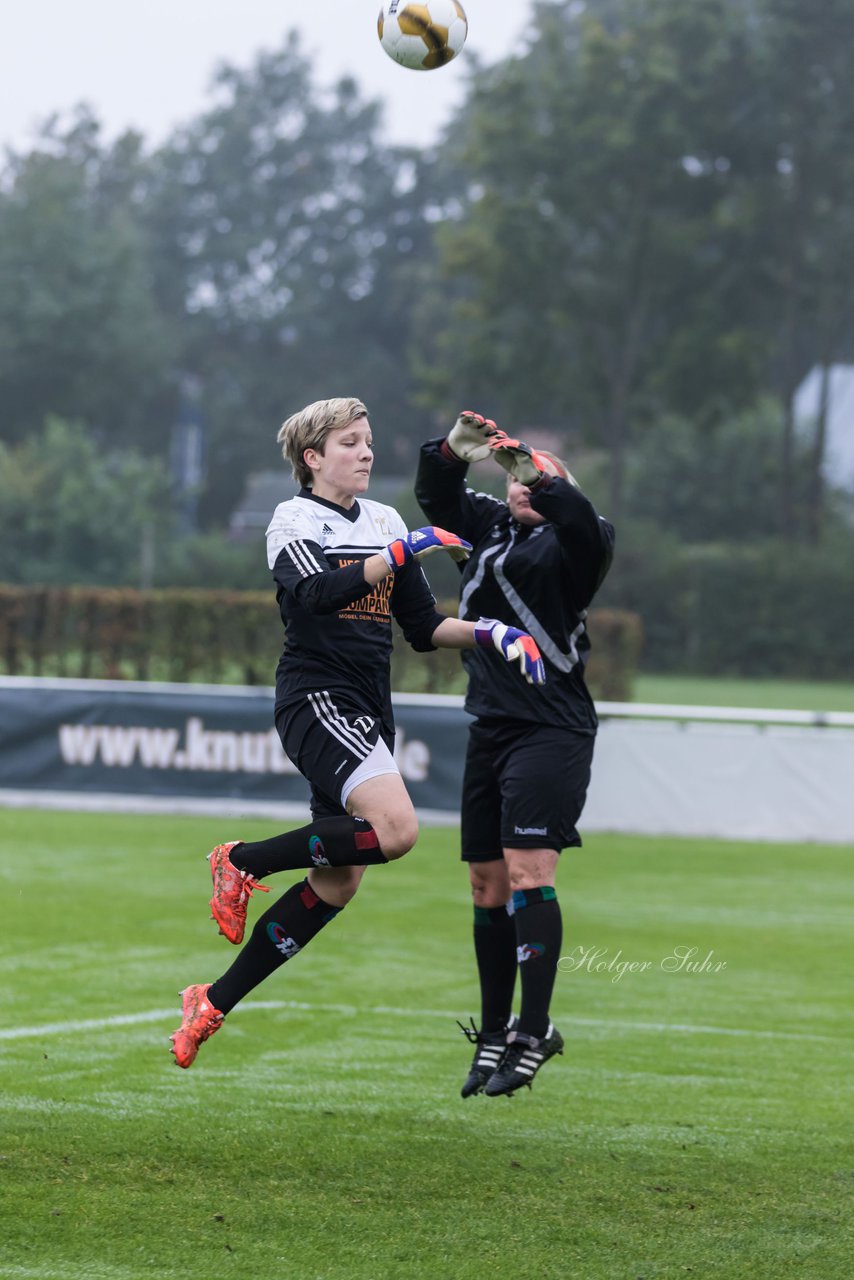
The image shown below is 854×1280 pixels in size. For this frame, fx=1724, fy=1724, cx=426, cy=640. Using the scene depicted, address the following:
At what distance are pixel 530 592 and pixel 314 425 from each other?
3.43 ft

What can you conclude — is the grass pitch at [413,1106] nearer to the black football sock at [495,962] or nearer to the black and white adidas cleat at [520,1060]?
the black and white adidas cleat at [520,1060]

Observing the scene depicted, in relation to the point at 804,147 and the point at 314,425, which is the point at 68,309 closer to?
the point at 804,147

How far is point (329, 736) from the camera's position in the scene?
17.9 ft

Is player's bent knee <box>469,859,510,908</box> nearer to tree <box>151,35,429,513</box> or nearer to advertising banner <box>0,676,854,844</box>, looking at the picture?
advertising banner <box>0,676,854,844</box>

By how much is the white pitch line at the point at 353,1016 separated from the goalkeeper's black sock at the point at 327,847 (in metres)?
1.90

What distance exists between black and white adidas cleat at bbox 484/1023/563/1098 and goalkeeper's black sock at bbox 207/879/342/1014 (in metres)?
0.76

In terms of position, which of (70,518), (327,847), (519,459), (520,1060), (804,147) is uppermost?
(804,147)

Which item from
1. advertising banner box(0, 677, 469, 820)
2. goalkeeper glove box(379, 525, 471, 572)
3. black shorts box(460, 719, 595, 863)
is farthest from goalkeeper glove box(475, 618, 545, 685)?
advertising banner box(0, 677, 469, 820)

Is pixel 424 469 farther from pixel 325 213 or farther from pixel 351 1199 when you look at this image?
pixel 325 213

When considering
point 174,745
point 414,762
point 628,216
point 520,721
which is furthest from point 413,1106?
point 628,216

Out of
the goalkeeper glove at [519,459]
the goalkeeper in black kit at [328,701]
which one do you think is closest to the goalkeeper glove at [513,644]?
the goalkeeper in black kit at [328,701]

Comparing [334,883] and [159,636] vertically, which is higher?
[334,883]

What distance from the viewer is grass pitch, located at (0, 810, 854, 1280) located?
168 inches

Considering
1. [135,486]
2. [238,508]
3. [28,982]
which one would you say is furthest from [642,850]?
[238,508]
